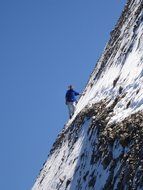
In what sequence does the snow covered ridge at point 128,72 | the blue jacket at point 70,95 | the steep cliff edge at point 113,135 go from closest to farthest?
the steep cliff edge at point 113,135 < the snow covered ridge at point 128,72 < the blue jacket at point 70,95

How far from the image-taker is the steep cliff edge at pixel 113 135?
1218cm

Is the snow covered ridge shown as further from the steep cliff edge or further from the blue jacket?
the blue jacket

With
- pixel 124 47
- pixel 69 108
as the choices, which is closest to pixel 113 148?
pixel 124 47

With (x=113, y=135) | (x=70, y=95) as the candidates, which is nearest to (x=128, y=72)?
(x=113, y=135)

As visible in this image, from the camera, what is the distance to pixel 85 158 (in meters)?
17.1

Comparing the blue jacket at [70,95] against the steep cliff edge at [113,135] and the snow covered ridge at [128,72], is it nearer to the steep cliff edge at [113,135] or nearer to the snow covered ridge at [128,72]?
the snow covered ridge at [128,72]

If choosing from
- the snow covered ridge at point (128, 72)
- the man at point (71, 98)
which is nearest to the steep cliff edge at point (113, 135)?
the snow covered ridge at point (128, 72)

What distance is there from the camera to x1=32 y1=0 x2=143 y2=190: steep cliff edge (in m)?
12.2

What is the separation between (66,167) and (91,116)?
277 centimetres

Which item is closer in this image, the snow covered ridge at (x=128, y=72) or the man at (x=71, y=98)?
the snow covered ridge at (x=128, y=72)

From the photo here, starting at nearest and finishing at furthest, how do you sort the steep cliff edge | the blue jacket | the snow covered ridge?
1. the steep cliff edge
2. the snow covered ridge
3. the blue jacket

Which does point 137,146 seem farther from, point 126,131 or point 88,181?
point 88,181

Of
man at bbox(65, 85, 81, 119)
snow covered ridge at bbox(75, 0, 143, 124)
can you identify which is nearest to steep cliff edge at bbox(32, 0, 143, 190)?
snow covered ridge at bbox(75, 0, 143, 124)

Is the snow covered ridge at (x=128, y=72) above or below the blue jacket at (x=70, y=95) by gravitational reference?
below
